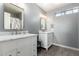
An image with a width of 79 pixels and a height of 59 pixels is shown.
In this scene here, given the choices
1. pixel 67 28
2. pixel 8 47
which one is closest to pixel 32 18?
pixel 67 28

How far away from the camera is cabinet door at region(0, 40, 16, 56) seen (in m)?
0.74

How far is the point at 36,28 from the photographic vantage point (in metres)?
2.32

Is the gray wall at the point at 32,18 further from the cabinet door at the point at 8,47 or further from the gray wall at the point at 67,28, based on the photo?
the cabinet door at the point at 8,47

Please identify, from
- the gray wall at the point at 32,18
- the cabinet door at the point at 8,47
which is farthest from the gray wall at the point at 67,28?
the cabinet door at the point at 8,47

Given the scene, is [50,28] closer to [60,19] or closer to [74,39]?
[60,19]

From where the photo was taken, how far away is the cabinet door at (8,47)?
0.74 metres

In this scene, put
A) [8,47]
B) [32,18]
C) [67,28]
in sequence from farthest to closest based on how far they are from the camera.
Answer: [67,28] < [32,18] < [8,47]

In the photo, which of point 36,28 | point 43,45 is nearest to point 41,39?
point 43,45

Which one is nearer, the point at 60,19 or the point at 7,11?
the point at 7,11

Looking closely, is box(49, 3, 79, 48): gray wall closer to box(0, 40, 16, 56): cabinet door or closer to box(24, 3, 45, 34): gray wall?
box(24, 3, 45, 34): gray wall

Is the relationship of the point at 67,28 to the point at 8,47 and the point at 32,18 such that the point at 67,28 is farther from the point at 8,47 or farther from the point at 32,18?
the point at 8,47

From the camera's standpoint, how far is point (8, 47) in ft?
2.60

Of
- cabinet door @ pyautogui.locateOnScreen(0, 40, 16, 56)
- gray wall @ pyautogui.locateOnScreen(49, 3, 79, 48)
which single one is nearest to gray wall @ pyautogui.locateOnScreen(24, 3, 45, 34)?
gray wall @ pyautogui.locateOnScreen(49, 3, 79, 48)

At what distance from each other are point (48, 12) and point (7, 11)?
1354mm
